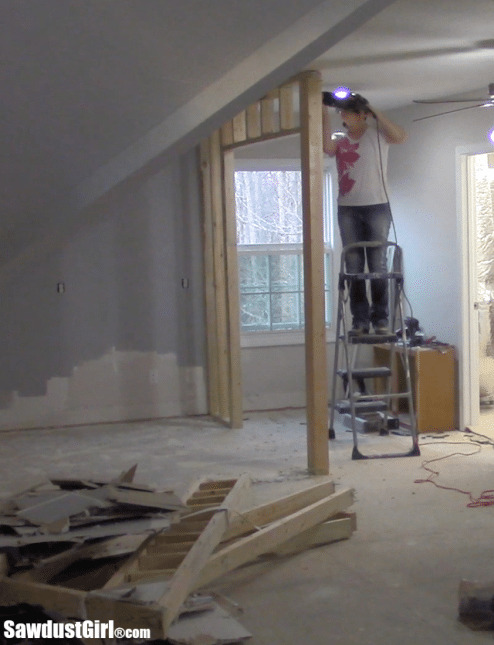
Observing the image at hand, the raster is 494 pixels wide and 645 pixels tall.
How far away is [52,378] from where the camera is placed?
258 inches

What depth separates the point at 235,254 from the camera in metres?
6.25

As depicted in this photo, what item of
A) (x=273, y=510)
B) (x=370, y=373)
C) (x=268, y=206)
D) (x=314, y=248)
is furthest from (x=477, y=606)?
(x=268, y=206)

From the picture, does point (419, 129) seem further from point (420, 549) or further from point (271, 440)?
point (420, 549)

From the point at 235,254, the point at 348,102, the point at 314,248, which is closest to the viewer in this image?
the point at 314,248

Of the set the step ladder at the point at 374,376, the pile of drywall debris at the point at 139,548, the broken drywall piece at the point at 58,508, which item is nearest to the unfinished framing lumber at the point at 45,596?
the pile of drywall debris at the point at 139,548

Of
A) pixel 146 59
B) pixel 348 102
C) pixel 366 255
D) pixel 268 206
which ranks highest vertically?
pixel 348 102

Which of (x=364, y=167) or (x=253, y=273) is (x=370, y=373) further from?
(x=253, y=273)

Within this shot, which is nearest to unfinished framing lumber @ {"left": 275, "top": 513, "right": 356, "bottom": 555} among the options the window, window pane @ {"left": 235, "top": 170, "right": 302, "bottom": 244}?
the window

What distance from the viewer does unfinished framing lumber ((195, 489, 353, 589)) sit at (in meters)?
3.07

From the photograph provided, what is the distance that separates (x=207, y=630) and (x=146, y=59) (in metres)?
2.21

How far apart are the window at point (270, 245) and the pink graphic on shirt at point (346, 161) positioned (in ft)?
4.18

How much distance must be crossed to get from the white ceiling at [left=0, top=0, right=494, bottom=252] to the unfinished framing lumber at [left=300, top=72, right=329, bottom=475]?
0.97 ft

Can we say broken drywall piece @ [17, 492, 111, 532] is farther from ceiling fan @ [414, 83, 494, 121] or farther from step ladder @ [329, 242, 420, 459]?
ceiling fan @ [414, 83, 494, 121]

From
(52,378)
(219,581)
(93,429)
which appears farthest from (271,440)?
(219,581)
